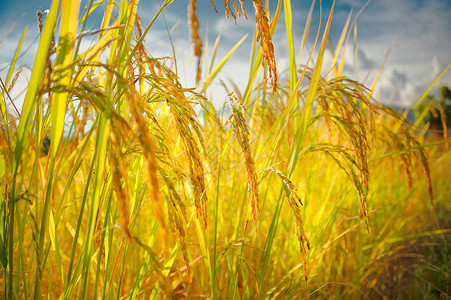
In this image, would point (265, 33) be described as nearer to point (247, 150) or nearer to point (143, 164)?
point (247, 150)

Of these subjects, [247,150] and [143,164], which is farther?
[143,164]

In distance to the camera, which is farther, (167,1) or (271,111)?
(271,111)

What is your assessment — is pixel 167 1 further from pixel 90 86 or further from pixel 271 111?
pixel 271 111

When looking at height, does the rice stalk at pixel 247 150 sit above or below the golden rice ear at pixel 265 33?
below

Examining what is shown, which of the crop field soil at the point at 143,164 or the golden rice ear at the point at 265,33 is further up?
the golden rice ear at the point at 265,33

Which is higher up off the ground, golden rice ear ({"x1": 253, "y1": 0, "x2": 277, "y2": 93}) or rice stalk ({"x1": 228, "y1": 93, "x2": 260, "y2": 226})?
golden rice ear ({"x1": 253, "y1": 0, "x2": 277, "y2": 93})

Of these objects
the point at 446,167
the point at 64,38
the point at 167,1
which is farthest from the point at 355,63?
the point at 446,167

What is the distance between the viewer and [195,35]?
1.57 feet

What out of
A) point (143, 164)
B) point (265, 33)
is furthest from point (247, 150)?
point (143, 164)

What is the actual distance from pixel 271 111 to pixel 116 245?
99cm

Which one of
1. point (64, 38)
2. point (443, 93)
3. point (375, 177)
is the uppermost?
point (443, 93)

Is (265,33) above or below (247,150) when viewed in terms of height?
above

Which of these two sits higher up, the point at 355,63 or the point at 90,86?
the point at 355,63

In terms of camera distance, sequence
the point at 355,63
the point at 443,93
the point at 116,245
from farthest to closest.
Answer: the point at 443,93 → the point at 355,63 → the point at 116,245
